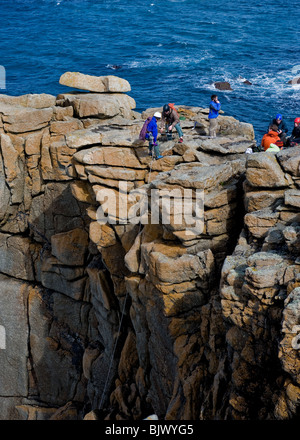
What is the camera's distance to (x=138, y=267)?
31.5 metres

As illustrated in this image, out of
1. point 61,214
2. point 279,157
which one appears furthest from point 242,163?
point 61,214

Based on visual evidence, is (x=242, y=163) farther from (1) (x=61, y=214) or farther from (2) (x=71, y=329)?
(2) (x=71, y=329)

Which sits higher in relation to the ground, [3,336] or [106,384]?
[106,384]

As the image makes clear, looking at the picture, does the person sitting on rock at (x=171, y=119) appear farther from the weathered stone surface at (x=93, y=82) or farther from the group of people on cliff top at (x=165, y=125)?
the weathered stone surface at (x=93, y=82)

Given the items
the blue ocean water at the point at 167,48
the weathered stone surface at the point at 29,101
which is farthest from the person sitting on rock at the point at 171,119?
the blue ocean water at the point at 167,48

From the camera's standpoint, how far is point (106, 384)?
125ft

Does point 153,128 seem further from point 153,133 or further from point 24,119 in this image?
point 24,119

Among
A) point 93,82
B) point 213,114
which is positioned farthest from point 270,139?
point 93,82

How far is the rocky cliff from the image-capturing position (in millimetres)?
21609

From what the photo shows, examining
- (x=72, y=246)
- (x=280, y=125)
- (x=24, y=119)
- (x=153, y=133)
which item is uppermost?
(x=280, y=125)

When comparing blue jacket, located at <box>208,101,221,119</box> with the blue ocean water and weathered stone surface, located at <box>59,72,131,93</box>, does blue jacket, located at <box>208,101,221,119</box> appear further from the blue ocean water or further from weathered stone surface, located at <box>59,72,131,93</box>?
the blue ocean water

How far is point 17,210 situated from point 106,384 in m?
17.2

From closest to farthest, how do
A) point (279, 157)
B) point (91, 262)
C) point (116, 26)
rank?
point (279, 157), point (91, 262), point (116, 26)

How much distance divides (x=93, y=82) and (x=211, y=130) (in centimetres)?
1329
